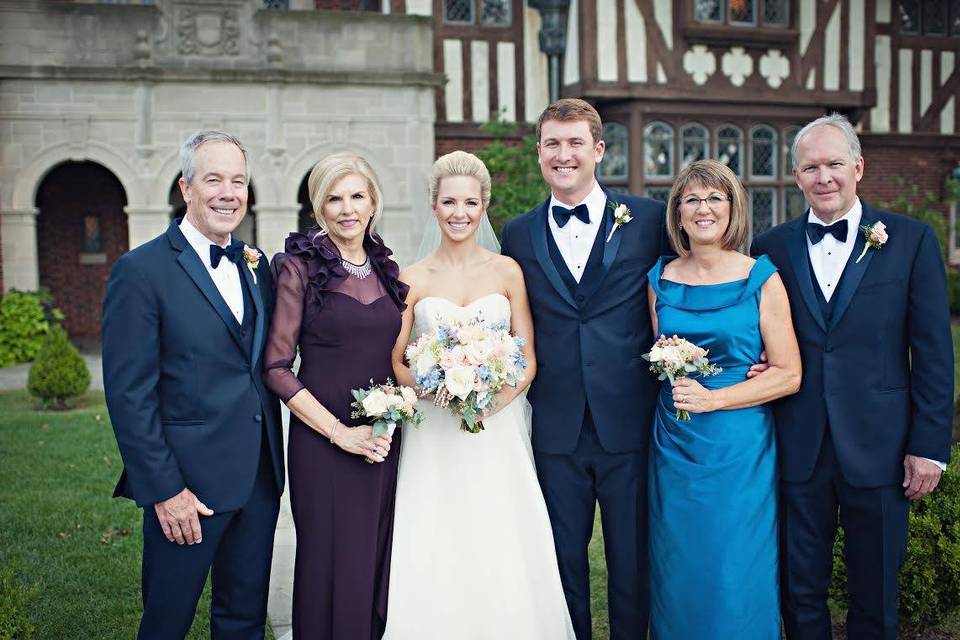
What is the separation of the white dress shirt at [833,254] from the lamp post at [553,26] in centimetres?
1159

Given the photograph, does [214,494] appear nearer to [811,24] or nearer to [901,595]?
[901,595]

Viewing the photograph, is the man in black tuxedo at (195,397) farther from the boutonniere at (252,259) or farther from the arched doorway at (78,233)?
the arched doorway at (78,233)

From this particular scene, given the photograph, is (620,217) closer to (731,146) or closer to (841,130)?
(841,130)

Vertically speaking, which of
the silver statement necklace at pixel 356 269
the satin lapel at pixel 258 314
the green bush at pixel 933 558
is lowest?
the green bush at pixel 933 558

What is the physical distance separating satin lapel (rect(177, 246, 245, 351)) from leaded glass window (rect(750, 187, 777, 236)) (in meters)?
14.1

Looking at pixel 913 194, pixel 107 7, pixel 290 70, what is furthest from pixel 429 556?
pixel 913 194

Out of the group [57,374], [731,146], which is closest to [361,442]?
[57,374]

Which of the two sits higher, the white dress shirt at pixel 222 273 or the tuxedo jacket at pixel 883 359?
the white dress shirt at pixel 222 273

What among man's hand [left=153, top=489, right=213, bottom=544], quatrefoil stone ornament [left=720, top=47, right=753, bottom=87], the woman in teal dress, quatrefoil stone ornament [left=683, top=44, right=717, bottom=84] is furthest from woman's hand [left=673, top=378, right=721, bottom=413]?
quatrefoil stone ornament [left=720, top=47, right=753, bottom=87]

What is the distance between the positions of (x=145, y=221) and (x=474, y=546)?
11357 mm

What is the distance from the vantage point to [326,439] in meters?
3.94

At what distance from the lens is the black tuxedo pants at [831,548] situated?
13.0 ft

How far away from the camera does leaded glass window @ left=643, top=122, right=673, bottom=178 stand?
15.3m

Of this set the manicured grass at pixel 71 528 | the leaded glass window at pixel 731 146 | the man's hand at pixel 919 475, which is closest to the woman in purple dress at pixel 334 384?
the manicured grass at pixel 71 528
